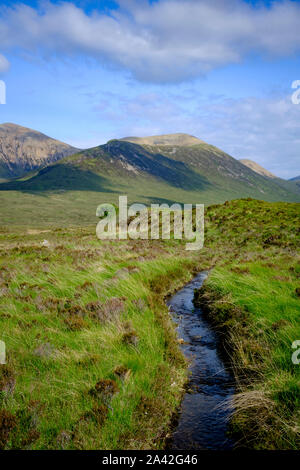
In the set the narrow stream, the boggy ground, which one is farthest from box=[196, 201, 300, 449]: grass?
the narrow stream

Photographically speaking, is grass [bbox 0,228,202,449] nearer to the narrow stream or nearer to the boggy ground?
the boggy ground

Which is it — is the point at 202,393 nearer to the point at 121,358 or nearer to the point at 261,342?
the point at 261,342

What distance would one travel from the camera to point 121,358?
22.3 ft

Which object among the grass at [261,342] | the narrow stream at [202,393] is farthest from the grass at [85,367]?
the grass at [261,342]

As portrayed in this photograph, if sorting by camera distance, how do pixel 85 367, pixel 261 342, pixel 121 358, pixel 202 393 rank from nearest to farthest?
1. pixel 85 367
2. pixel 121 358
3. pixel 202 393
4. pixel 261 342

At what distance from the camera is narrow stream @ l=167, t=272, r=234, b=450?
571cm

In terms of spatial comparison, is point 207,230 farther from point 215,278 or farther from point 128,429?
point 128,429

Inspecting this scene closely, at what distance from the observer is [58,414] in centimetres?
518

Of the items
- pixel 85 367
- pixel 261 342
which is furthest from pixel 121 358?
pixel 261 342

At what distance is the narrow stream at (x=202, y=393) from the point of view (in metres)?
5.71

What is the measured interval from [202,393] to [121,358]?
7.06 feet

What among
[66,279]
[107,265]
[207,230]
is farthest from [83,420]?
[207,230]

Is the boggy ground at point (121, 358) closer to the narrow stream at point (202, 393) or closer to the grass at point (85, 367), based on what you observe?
the grass at point (85, 367)

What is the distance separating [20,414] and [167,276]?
12134mm
